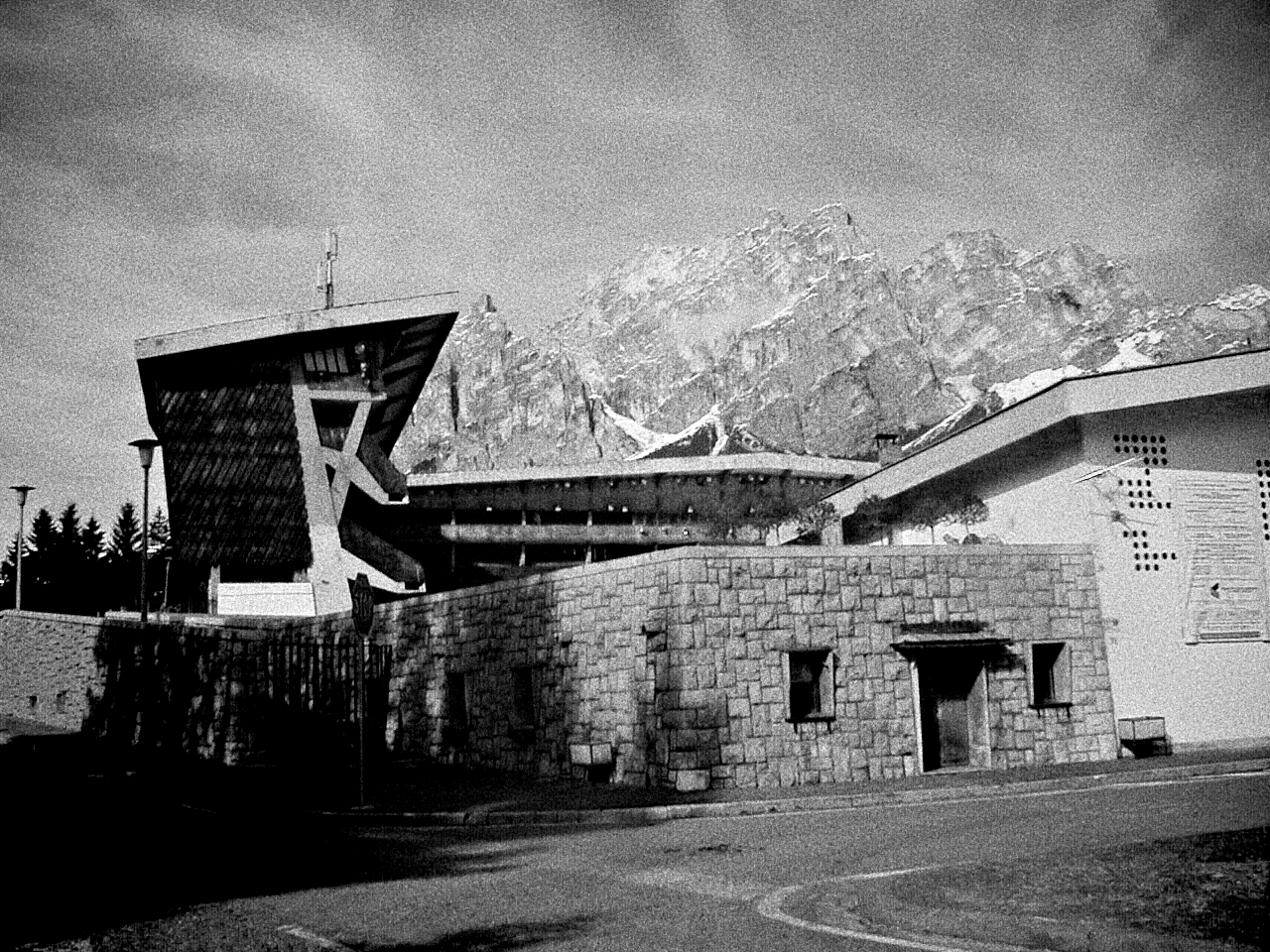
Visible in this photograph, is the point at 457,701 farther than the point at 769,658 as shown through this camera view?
Yes

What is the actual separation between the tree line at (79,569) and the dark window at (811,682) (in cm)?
4349

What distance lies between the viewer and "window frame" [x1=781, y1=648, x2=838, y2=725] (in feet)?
58.5

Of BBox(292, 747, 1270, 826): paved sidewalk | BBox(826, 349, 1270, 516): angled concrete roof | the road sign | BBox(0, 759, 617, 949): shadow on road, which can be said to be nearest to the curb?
BBox(292, 747, 1270, 826): paved sidewalk

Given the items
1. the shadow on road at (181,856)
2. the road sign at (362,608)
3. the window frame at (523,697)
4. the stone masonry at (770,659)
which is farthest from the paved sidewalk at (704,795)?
the road sign at (362,608)

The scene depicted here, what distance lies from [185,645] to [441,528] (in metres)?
43.6

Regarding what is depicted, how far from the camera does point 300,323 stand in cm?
4981

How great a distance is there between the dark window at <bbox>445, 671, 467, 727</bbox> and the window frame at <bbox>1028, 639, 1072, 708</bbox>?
10.2 meters

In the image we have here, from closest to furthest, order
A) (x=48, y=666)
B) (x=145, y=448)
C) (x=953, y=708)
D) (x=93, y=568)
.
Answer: (x=953, y=708), (x=145, y=448), (x=48, y=666), (x=93, y=568)

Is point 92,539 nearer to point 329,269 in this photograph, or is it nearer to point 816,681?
point 329,269

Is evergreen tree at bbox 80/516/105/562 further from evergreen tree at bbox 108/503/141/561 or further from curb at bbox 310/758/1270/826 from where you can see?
curb at bbox 310/758/1270/826

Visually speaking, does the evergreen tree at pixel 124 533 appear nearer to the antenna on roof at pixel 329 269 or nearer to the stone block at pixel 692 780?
the antenna on roof at pixel 329 269

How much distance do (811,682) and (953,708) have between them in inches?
101

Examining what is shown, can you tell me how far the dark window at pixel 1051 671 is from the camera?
1967 centimetres

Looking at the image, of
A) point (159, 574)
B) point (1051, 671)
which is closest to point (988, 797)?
point (1051, 671)
